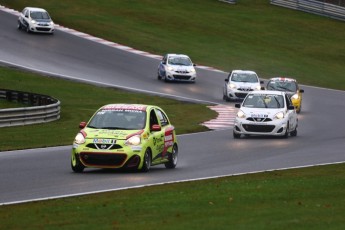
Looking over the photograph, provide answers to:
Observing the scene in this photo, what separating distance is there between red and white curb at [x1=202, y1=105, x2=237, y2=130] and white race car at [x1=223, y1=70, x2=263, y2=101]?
78.1 inches

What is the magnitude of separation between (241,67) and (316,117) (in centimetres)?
1775

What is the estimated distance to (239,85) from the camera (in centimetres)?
4519

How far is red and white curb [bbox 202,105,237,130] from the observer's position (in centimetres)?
3482

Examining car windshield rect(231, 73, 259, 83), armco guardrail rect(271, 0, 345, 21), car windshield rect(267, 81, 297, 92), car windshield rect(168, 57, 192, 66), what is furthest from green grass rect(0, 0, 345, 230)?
car windshield rect(168, 57, 192, 66)

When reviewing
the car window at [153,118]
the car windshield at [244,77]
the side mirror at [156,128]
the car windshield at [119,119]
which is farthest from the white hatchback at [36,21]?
the side mirror at [156,128]

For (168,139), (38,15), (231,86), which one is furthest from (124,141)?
(38,15)

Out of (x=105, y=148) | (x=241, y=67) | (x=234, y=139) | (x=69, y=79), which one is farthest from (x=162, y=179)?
(x=241, y=67)

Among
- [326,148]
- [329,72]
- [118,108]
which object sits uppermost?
[118,108]

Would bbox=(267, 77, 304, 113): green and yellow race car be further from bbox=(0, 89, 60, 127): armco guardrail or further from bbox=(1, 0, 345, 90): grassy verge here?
bbox=(1, 0, 345, 90): grassy verge

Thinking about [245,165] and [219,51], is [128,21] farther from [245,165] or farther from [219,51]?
[245,165]

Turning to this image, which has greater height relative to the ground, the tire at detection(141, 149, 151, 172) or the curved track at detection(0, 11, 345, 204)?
the tire at detection(141, 149, 151, 172)

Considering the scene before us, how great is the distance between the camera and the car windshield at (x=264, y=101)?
3120 cm

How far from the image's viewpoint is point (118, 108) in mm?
21547

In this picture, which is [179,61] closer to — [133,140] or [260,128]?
[260,128]
